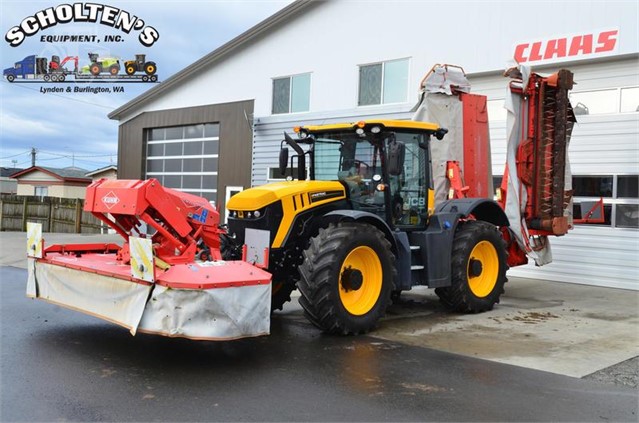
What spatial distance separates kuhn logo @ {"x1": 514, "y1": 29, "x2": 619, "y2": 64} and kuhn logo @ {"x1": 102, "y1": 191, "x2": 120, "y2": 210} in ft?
30.9

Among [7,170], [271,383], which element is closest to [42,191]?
[7,170]

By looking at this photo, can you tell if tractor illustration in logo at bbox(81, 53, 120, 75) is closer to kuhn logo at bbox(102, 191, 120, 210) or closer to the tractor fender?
kuhn logo at bbox(102, 191, 120, 210)

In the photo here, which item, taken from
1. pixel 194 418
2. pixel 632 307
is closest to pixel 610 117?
pixel 632 307

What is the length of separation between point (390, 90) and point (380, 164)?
7683mm

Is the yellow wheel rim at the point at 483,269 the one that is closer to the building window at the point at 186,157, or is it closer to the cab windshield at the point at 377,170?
the cab windshield at the point at 377,170

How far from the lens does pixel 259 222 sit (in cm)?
706

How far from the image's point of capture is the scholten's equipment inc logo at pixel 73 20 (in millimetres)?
15422

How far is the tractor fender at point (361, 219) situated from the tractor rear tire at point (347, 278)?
0.12 m

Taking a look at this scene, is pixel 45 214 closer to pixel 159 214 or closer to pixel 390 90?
pixel 390 90

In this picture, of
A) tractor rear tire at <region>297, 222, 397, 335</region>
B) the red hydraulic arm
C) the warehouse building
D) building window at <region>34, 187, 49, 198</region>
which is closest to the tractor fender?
tractor rear tire at <region>297, 222, 397, 335</region>

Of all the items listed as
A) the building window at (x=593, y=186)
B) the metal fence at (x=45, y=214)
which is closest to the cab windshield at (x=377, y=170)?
the building window at (x=593, y=186)

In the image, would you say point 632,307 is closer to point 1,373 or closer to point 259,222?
point 259,222

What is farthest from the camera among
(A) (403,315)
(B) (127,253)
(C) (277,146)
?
(C) (277,146)

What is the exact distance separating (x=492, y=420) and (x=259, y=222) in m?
3.60
